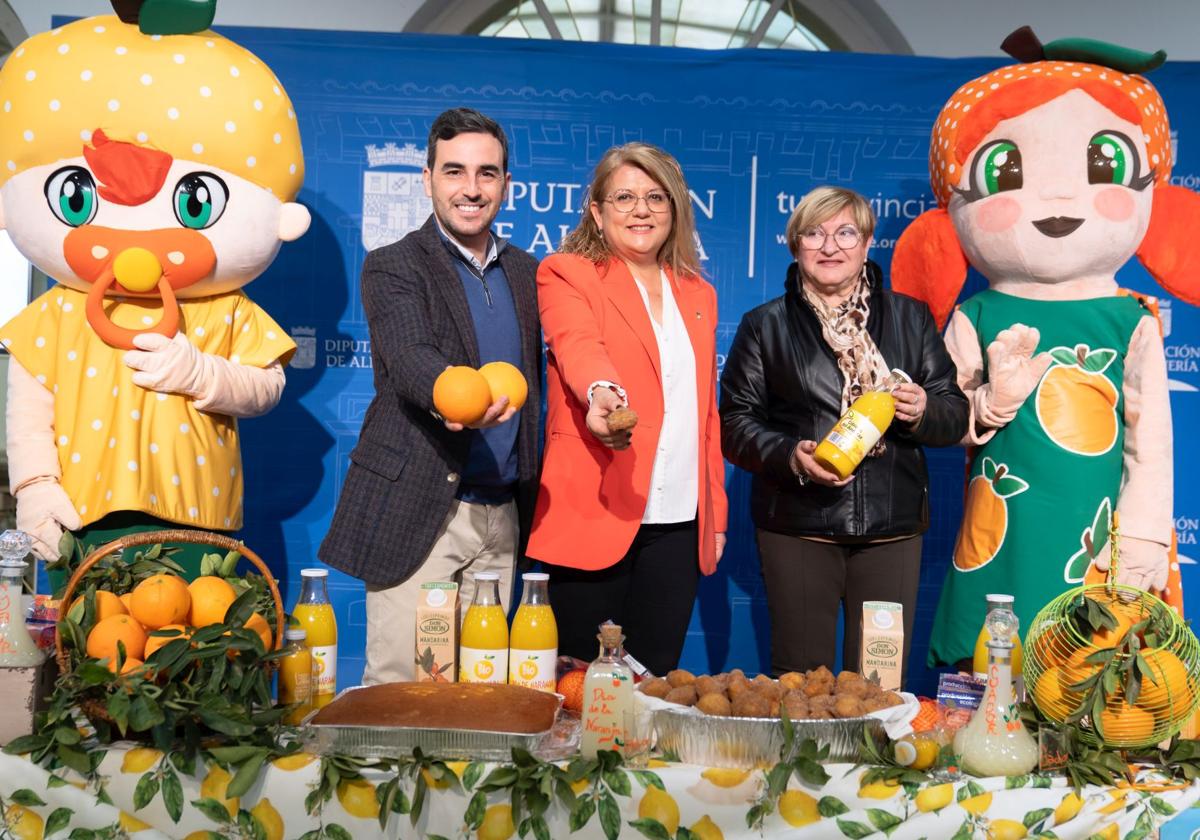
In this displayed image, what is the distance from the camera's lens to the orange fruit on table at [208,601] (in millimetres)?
1785

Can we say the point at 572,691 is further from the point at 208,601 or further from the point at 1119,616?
the point at 1119,616

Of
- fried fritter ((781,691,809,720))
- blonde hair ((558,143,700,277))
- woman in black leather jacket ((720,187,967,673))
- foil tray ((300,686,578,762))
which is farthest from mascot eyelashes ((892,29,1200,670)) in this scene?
foil tray ((300,686,578,762))

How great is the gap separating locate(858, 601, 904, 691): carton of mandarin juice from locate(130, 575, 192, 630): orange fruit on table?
41.7 inches

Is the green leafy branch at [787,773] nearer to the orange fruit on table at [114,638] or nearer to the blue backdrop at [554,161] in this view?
the orange fruit on table at [114,638]

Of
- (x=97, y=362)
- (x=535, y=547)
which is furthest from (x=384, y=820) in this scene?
(x=97, y=362)

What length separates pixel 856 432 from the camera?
2176 mm

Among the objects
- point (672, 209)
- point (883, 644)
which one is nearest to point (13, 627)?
point (883, 644)

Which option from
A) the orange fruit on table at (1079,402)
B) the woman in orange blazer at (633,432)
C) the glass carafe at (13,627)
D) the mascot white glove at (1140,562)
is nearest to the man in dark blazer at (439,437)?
the woman in orange blazer at (633,432)

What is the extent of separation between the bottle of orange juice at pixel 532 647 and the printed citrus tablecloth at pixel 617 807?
11.0 inches

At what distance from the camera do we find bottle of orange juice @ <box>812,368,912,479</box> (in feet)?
7.13

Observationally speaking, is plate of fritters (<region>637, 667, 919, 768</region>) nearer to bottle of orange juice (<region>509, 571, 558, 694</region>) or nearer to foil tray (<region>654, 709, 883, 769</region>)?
foil tray (<region>654, 709, 883, 769</region>)

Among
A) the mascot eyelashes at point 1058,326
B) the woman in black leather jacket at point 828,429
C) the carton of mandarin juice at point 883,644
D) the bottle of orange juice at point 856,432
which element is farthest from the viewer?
the mascot eyelashes at point 1058,326

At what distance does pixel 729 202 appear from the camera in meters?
3.85

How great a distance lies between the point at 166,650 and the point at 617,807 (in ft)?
2.12
